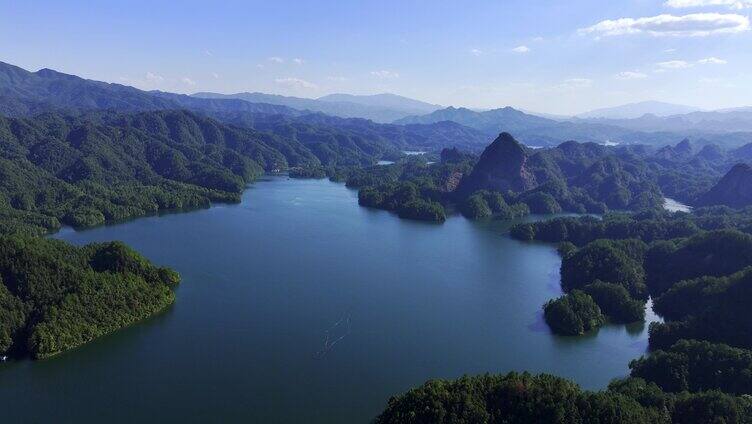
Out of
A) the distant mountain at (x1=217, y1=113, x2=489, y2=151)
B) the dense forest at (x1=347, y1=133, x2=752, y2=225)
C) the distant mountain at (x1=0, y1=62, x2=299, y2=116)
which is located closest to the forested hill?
the distant mountain at (x1=217, y1=113, x2=489, y2=151)

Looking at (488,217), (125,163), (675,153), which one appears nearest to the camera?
(488,217)

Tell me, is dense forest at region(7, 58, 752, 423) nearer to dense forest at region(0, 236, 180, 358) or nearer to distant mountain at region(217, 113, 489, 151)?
dense forest at region(0, 236, 180, 358)

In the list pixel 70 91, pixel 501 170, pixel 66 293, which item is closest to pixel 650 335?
pixel 66 293

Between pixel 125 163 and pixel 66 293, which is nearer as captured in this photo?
pixel 66 293

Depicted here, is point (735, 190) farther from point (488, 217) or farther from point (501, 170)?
point (488, 217)

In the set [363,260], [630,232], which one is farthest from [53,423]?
[630,232]
